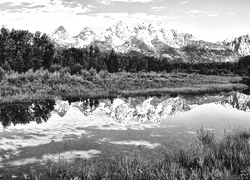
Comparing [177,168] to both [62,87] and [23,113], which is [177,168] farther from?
[62,87]

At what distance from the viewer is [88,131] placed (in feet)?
74.5

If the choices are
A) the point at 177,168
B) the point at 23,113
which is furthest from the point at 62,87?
the point at 177,168

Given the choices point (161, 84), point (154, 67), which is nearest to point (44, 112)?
point (161, 84)

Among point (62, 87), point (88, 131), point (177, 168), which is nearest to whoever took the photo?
point (177, 168)

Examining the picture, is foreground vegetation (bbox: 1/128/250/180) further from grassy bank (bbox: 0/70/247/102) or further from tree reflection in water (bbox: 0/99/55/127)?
grassy bank (bbox: 0/70/247/102)

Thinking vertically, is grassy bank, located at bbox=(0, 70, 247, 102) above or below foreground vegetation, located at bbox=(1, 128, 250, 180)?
above

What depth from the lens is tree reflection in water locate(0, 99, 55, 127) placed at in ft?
89.5

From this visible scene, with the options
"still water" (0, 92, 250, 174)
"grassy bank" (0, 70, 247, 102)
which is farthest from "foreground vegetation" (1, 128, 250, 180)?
"grassy bank" (0, 70, 247, 102)

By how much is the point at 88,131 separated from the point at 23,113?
11048 mm

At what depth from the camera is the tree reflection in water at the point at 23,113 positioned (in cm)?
2727

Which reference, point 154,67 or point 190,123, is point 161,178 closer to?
point 190,123

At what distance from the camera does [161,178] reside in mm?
10859

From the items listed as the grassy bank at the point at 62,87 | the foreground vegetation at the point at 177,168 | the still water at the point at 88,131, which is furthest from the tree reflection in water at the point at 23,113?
the foreground vegetation at the point at 177,168

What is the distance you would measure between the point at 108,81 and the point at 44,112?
33.4m
